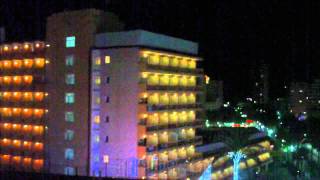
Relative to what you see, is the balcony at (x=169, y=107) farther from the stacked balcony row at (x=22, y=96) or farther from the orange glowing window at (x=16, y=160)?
the orange glowing window at (x=16, y=160)

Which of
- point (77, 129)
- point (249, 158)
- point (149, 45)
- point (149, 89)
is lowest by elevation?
point (249, 158)

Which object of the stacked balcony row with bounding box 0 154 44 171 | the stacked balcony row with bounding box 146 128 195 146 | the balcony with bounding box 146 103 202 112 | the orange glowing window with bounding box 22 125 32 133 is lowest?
the stacked balcony row with bounding box 0 154 44 171

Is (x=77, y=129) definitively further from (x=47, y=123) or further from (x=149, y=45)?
→ (x=149, y=45)

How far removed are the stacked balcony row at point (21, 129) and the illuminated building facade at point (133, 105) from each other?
99.3 inches

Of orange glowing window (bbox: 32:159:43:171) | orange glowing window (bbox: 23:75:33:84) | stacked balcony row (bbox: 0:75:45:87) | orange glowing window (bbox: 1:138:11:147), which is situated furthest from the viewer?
orange glowing window (bbox: 1:138:11:147)

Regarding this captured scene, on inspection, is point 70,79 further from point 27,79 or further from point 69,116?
point 27,79

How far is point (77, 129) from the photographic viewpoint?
13984 millimetres

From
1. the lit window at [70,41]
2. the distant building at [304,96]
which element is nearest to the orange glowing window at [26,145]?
the lit window at [70,41]

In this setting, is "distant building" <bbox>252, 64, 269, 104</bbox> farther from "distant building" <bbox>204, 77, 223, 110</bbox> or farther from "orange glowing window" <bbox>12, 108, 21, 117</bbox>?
"orange glowing window" <bbox>12, 108, 21, 117</bbox>

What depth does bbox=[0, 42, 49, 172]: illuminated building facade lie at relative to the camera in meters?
15.2

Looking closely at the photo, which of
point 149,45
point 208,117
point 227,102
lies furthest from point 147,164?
point 227,102

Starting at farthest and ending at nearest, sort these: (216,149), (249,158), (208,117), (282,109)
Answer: (282,109) → (208,117) → (216,149) → (249,158)

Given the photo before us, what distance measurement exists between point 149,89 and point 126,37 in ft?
5.46

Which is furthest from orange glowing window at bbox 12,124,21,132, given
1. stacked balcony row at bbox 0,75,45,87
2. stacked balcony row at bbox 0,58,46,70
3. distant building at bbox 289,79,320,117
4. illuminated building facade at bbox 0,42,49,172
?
distant building at bbox 289,79,320,117
